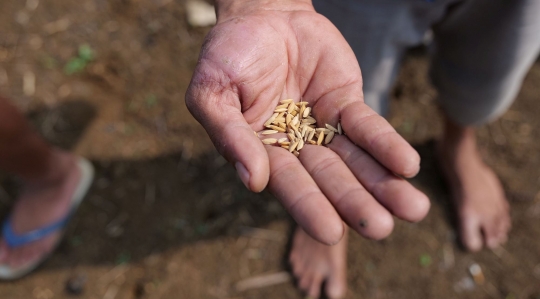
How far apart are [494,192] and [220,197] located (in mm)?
1941

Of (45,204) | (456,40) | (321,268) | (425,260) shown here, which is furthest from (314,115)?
(45,204)

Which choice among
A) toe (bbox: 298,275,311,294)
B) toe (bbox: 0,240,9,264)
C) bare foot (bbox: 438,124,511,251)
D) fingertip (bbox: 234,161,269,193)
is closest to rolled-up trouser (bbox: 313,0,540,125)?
bare foot (bbox: 438,124,511,251)

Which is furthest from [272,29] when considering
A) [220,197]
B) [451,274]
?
[451,274]

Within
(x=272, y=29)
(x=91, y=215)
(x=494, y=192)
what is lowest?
(x=91, y=215)

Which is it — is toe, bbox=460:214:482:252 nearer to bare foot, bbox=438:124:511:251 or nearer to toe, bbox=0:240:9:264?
bare foot, bbox=438:124:511:251

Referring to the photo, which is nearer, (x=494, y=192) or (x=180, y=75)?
(x=494, y=192)

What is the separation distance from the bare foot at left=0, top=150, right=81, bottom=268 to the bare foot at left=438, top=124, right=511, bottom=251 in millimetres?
2643

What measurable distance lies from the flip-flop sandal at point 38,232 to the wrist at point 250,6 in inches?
72.6

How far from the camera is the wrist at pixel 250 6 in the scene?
1.65 meters

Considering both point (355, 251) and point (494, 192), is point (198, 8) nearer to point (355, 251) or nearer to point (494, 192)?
point (355, 251)

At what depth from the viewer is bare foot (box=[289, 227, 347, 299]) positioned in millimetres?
2668

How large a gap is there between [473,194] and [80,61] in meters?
3.20

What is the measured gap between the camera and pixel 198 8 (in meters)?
3.62

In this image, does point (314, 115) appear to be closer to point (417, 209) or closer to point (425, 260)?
point (417, 209)
